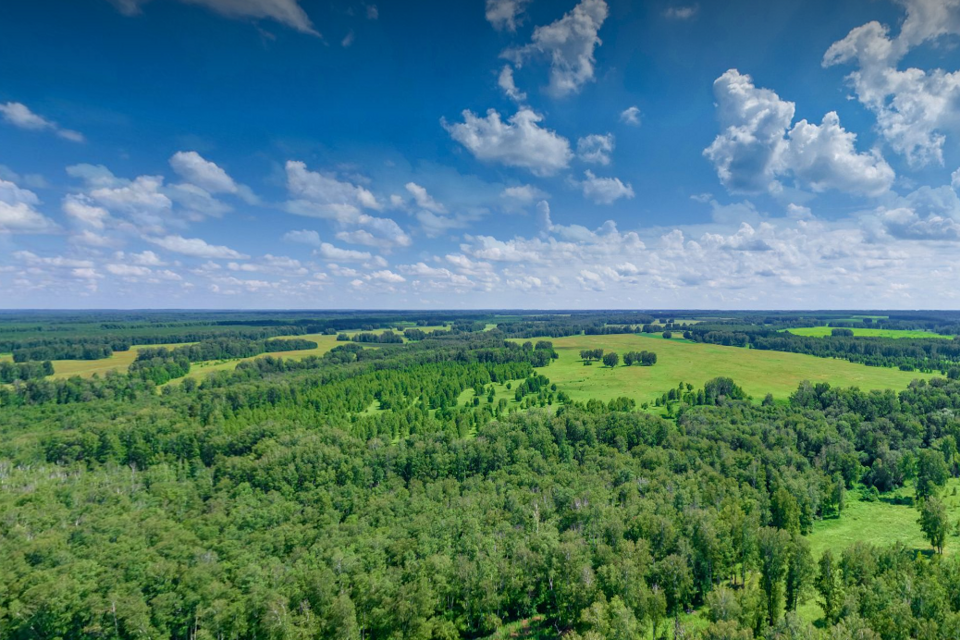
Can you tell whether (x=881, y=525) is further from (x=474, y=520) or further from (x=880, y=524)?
(x=474, y=520)

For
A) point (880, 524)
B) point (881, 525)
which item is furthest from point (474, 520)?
point (880, 524)

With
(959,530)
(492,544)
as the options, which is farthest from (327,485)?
(959,530)

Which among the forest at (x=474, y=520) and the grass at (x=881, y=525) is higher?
the forest at (x=474, y=520)

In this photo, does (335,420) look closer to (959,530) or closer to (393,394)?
(393,394)

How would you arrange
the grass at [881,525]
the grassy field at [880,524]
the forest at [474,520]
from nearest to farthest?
the forest at [474,520]
the grass at [881,525]
the grassy field at [880,524]

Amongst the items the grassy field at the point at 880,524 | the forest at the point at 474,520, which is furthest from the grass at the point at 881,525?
the forest at the point at 474,520

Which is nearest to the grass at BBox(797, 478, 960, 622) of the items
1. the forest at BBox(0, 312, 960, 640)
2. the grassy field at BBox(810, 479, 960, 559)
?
the grassy field at BBox(810, 479, 960, 559)

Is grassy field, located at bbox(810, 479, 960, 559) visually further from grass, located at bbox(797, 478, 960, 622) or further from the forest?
the forest

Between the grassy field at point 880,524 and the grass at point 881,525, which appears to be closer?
the grass at point 881,525

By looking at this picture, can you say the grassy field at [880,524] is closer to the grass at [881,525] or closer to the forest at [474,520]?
the grass at [881,525]
